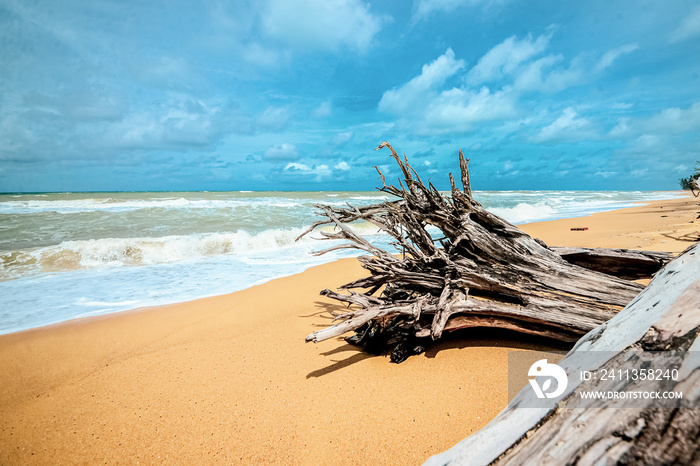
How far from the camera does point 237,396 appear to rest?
281 cm

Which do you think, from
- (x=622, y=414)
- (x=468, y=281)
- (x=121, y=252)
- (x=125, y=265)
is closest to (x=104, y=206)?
(x=121, y=252)

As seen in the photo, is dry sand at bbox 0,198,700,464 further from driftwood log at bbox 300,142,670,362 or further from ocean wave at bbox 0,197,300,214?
ocean wave at bbox 0,197,300,214

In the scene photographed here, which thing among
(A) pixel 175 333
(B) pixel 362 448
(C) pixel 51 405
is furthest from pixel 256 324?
(B) pixel 362 448

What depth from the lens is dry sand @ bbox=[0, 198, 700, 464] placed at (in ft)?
7.38

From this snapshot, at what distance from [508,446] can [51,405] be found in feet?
12.3

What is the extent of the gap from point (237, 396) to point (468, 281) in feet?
7.83

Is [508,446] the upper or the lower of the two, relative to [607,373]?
lower

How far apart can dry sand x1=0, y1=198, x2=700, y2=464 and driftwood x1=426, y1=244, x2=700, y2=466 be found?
1.20 metres

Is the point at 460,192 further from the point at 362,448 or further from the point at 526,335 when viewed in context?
the point at 362,448

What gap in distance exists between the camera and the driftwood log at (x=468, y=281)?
2838 mm

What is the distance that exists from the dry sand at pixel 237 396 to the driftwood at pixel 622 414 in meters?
1.20

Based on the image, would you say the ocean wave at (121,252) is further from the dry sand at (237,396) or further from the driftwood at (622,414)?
the driftwood at (622,414)

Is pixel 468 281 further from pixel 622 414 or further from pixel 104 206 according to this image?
pixel 104 206

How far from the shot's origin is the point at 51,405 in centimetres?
286
